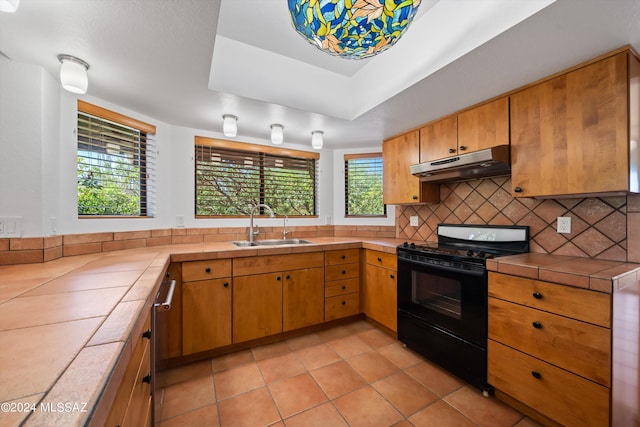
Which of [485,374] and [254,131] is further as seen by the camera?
[254,131]

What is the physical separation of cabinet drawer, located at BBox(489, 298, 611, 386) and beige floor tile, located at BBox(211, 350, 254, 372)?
1.84 meters

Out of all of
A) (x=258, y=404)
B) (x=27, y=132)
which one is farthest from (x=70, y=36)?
(x=258, y=404)

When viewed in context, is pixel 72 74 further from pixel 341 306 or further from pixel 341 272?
pixel 341 306

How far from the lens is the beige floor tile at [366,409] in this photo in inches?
57.6

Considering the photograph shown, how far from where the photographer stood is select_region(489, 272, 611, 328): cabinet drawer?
1.19 meters

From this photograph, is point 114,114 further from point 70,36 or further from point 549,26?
point 549,26

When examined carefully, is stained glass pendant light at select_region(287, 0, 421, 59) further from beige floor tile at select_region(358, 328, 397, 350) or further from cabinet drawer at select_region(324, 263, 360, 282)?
beige floor tile at select_region(358, 328, 397, 350)

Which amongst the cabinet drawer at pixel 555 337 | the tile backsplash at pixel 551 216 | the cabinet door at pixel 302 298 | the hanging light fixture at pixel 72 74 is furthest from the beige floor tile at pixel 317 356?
the hanging light fixture at pixel 72 74

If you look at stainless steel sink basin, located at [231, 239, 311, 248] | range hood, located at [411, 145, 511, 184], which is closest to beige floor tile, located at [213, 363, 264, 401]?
stainless steel sink basin, located at [231, 239, 311, 248]

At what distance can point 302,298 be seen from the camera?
2.44m

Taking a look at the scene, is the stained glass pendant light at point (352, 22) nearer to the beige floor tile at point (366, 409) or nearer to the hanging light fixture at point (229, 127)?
the hanging light fixture at point (229, 127)

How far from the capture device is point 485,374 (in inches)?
64.8

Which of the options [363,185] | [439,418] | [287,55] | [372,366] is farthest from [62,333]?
[363,185]

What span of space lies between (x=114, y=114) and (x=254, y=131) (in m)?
1.17
